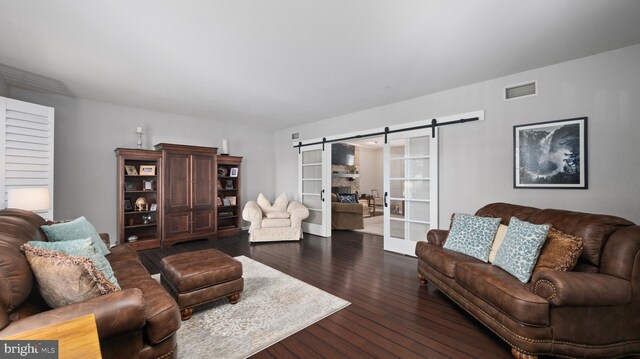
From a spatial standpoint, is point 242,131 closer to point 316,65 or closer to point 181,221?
point 181,221

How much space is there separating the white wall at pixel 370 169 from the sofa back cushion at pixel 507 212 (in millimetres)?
7868

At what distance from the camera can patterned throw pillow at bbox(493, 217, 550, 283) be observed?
2.08 m

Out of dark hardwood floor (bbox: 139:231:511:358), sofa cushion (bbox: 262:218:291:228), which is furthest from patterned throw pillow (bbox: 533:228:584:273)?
sofa cushion (bbox: 262:218:291:228)

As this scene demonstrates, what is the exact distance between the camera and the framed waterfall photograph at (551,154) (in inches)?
113

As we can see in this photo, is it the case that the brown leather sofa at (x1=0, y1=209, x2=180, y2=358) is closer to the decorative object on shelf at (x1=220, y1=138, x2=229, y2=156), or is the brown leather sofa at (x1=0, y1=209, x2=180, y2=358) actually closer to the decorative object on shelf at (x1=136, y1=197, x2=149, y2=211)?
the decorative object on shelf at (x1=136, y1=197, x2=149, y2=211)

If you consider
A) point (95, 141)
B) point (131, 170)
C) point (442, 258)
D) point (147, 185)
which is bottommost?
point (442, 258)

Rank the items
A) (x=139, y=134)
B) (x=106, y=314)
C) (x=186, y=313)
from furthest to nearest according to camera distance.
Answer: (x=139, y=134) < (x=186, y=313) < (x=106, y=314)

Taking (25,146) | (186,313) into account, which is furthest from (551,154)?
(25,146)

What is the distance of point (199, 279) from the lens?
2355mm

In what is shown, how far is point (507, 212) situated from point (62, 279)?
148 inches

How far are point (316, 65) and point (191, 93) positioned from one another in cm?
221

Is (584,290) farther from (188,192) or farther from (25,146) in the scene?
(25,146)

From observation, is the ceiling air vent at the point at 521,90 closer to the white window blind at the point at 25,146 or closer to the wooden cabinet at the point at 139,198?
the wooden cabinet at the point at 139,198

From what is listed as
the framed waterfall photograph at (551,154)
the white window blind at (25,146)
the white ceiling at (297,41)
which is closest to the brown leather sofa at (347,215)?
the white ceiling at (297,41)
